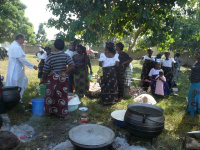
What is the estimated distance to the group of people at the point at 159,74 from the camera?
664 cm

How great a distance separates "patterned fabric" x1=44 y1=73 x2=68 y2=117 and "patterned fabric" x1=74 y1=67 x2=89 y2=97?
1861 mm

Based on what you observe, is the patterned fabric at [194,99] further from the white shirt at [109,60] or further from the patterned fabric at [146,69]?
the patterned fabric at [146,69]

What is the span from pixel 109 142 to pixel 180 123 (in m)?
2.41

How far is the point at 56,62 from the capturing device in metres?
4.17

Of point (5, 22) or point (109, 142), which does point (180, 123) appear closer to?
point (109, 142)

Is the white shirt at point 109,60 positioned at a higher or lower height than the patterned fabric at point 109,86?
higher

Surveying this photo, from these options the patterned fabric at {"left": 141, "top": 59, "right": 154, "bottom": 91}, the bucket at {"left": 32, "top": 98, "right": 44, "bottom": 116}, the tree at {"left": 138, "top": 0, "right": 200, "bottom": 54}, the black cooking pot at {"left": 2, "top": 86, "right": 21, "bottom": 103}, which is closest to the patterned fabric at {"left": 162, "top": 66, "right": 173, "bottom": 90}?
the patterned fabric at {"left": 141, "top": 59, "right": 154, "bottom": 91}

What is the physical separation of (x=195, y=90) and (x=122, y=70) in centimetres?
216

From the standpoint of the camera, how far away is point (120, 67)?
5840 millimetres

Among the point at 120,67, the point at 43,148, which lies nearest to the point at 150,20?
the point at 120,67

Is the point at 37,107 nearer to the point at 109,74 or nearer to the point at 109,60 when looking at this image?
the point at 109,74

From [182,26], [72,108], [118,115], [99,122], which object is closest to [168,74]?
[182,26]

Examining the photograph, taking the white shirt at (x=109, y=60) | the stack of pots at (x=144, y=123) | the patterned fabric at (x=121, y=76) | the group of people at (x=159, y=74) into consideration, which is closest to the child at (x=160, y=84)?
the group of people at (x=159, y=74)

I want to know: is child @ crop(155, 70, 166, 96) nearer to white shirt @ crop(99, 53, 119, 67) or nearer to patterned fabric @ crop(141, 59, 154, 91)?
patterned fabric @ crop(141, 59, 154, 91)
